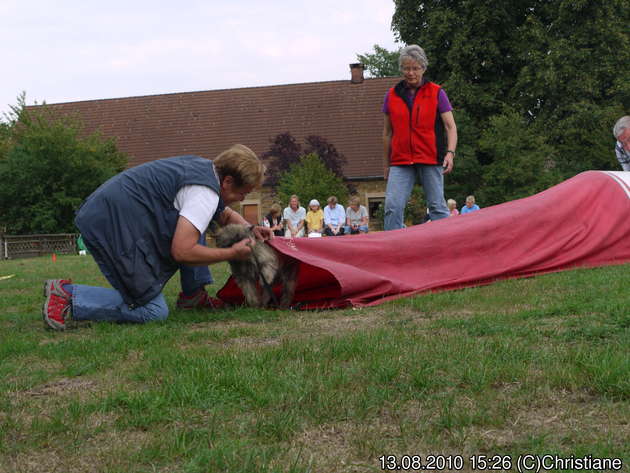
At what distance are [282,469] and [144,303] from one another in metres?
3.11

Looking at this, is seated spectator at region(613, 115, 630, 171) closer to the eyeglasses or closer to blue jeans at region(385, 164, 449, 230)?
blue jeans at region(385, 164, 449, 230)

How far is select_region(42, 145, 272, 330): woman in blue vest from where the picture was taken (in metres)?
4.79

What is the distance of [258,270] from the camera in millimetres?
5426

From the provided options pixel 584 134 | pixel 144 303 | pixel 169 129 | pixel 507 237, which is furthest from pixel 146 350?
pixel 169 129

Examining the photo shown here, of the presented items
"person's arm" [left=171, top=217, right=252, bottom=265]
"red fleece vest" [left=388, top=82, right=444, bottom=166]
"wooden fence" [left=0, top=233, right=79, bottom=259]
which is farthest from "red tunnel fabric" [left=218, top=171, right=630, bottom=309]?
"wooden fence" [left=0, top=233, right=79, bottom=259]

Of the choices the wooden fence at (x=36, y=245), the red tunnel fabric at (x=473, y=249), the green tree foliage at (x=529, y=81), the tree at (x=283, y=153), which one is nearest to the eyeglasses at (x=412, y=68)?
the red tunnel fabric at (x=473, y=249)

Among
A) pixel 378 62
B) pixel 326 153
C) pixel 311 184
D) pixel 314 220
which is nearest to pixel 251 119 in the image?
pixel 326 153

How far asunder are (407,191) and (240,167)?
2.73m

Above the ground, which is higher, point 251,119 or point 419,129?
point 251,119

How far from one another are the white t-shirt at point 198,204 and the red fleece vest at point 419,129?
9.55ft

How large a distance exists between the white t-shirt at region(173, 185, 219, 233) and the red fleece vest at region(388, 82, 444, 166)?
291 centimetres

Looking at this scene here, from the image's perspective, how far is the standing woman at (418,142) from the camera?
7156 millimetres

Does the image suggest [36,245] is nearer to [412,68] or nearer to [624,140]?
[412,68]

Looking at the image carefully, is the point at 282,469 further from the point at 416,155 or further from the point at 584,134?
the point at 584,134
